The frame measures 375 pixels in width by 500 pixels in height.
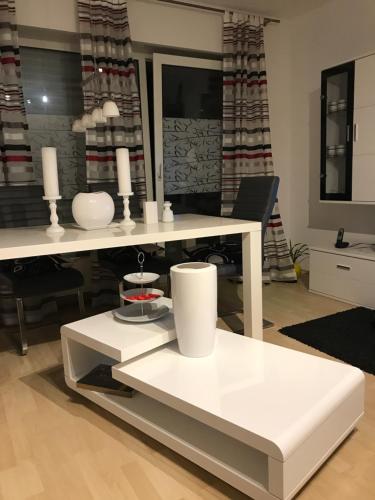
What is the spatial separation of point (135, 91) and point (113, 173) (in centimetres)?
67

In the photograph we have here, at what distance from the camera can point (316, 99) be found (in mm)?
3859

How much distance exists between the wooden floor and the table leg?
66cm

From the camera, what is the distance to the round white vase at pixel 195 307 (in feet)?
5.15

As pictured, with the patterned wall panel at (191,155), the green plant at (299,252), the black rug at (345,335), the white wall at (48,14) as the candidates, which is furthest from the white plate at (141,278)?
the green plant at (299,252)

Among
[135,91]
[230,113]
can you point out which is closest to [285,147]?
[230,113]

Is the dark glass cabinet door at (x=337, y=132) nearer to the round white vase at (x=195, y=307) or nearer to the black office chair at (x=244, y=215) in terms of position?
the black office chair at (x=244, y=215)

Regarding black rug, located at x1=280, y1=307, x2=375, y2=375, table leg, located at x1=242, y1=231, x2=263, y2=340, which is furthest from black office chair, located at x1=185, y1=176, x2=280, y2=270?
black rug, located at x1=280, y1=307, x2=375, y2=375

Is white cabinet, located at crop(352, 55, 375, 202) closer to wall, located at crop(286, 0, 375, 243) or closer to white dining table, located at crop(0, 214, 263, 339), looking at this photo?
wall, located at crop(286, 0, 375, 243)

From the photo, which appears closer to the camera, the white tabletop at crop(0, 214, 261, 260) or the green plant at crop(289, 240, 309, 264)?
the white tabletop at crop(0, 214, 261, 260)

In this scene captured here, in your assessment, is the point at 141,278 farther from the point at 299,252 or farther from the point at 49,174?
the point at 299,252

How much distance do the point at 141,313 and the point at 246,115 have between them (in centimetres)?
251

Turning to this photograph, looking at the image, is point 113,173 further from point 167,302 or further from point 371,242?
point 371,242

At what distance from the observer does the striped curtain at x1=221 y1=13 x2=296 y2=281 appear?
3686 millimetres

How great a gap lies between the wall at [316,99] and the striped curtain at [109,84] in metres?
1.68
